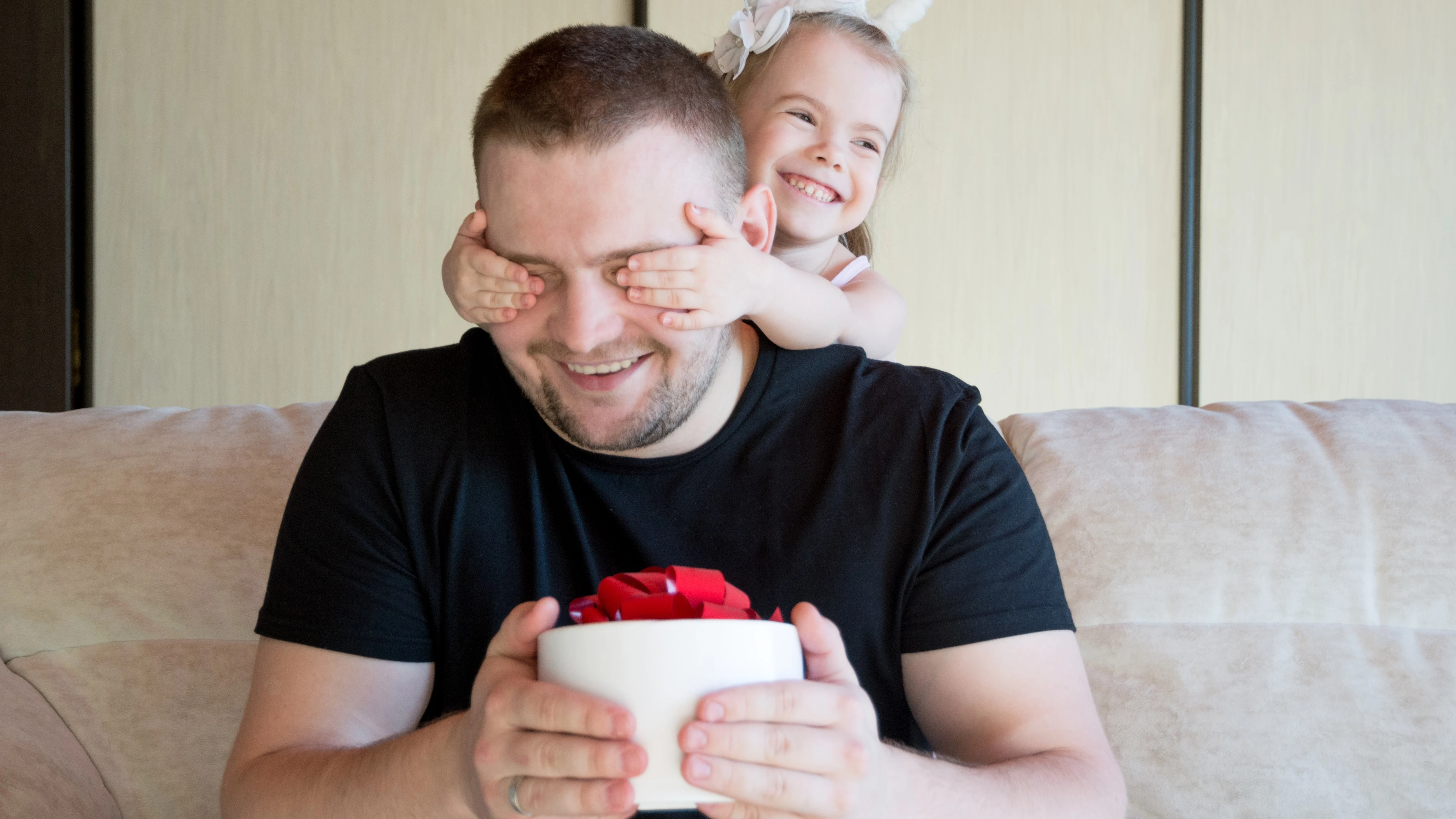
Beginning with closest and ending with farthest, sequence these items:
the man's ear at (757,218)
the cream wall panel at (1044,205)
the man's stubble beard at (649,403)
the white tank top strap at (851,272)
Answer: the man's stubble beard at (649,403) → the man's ear at (757,218) → the white tank top strap at (851,272) → the cream wall panel at (1044,205)

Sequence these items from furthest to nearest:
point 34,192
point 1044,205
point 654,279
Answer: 1. point 1044,205
2. point 34,192
3. point 654,279

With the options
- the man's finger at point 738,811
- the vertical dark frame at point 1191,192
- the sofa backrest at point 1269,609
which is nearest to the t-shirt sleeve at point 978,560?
the sofa backrest at point 1269,609

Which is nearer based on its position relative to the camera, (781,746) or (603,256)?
(781,746)

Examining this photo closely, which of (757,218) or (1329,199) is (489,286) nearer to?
(757,218)

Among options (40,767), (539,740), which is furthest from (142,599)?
(539,740)

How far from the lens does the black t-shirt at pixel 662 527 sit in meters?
1.09

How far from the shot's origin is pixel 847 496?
3.69 feet

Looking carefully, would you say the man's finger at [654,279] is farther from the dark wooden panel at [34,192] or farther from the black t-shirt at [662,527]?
the dark wooden panel at [34,192]

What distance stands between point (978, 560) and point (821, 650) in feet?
1.37

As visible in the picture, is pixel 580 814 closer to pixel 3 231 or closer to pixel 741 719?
pixel 741 719

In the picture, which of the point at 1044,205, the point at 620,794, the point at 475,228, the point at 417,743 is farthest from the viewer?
the point at 1044,205

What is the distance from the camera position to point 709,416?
1161mm

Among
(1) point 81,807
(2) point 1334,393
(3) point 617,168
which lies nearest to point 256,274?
(1) point 81,807

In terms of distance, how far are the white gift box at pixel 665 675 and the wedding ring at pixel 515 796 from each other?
0.10m
